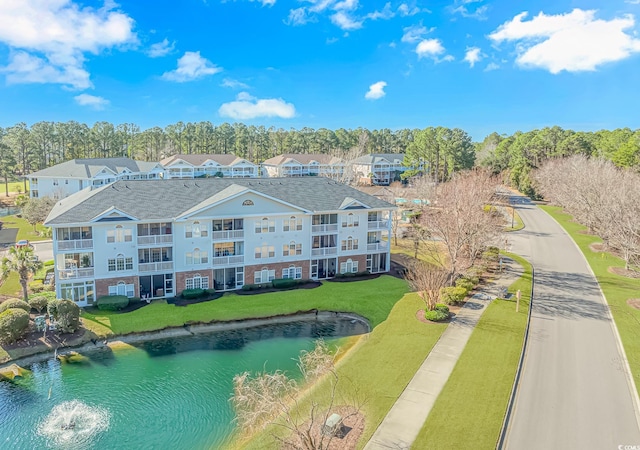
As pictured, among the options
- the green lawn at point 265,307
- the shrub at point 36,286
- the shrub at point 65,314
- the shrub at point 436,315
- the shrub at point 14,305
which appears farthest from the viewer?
the shrub at point 36,286

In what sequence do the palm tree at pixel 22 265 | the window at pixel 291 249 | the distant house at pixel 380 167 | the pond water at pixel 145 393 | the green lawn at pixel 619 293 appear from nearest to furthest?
the pond water at pixel 145 393
the green lawn at pixel 619 293
the palm tree at pixel 22 265
the window at pixel 291 249
the distant house at pixel 380 167

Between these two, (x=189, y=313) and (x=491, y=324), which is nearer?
(x=491, y=324)

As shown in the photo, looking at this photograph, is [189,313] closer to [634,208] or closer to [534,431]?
[534,431]

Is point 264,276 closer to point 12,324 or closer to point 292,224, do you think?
point 292,224

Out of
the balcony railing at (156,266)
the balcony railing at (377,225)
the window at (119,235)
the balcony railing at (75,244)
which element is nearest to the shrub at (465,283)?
the balcony railing at (377,225)

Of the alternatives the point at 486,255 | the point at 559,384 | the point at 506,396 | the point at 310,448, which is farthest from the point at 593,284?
the point at 310,448

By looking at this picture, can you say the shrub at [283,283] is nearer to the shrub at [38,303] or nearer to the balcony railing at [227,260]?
the balcony railing at [227,260]
